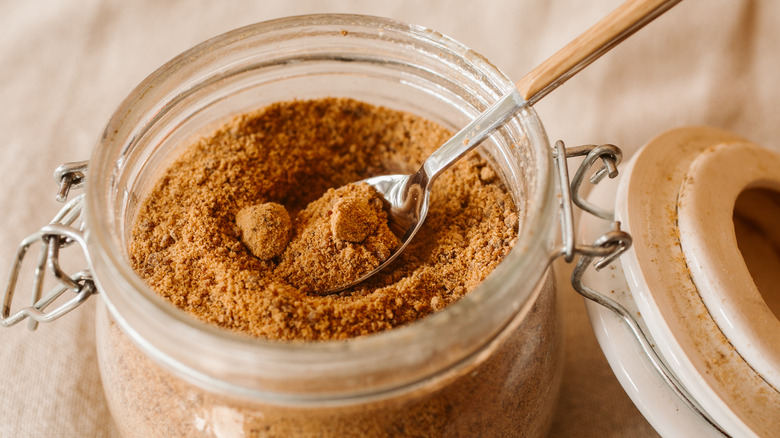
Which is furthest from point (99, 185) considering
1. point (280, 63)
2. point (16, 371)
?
point (16, 371)

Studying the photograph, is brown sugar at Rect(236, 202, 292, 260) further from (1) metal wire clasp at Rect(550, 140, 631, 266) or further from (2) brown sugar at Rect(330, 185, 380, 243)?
(1) metal wire clasp at Rect(550, 140, 631, 266)

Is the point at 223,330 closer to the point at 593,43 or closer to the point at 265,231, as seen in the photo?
the point at 265,231

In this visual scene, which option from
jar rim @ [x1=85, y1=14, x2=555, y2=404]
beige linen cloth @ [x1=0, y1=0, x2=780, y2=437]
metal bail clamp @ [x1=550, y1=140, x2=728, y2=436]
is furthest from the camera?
beige linen cloth @ [x1=0, y1=0, x2=780, y2=437]

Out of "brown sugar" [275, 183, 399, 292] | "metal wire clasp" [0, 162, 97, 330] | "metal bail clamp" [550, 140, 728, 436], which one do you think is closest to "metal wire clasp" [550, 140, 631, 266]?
"metal bail clamp" [550, 140, 728, 436]

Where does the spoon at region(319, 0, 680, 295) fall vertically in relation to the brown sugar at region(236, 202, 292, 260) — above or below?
above

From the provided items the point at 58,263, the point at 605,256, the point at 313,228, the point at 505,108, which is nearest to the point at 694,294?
the point at 605,256

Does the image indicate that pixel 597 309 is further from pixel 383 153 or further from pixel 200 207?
pixel 200 207
